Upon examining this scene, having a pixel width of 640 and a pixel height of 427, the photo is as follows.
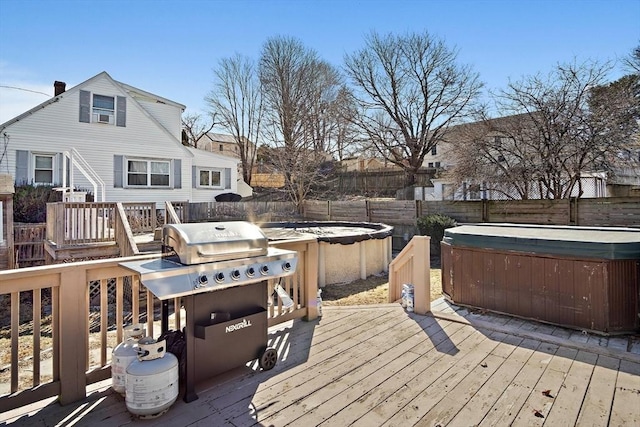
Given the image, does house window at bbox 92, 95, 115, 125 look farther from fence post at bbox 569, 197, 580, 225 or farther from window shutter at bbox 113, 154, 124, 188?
fence post at bbox 569, 197, 580, 225

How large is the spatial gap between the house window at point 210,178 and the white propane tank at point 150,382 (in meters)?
15.0

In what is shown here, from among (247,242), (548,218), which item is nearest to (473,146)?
(548,218)

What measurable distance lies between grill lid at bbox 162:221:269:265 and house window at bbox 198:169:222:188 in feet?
47.8

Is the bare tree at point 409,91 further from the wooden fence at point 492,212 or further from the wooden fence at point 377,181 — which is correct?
the wooden fence at point 492,212

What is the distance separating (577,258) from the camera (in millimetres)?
3355

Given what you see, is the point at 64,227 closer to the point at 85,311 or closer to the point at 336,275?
the point at 336,275

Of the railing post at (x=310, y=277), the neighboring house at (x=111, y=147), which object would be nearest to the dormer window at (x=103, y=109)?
the neighboring house at (x=111, y=147)

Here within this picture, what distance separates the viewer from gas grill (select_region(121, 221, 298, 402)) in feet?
6.70

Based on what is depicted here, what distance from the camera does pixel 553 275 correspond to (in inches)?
138

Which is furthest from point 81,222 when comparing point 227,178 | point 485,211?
point 485,211

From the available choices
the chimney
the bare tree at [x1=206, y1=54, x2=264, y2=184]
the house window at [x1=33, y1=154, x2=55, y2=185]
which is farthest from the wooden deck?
the bare tree at [x1=206, y1=54, x2=264, y2=184]

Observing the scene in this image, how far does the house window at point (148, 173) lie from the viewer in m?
14.1

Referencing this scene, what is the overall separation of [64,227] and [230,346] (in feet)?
22.5

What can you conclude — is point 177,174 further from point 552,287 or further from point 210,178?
point 552,287
